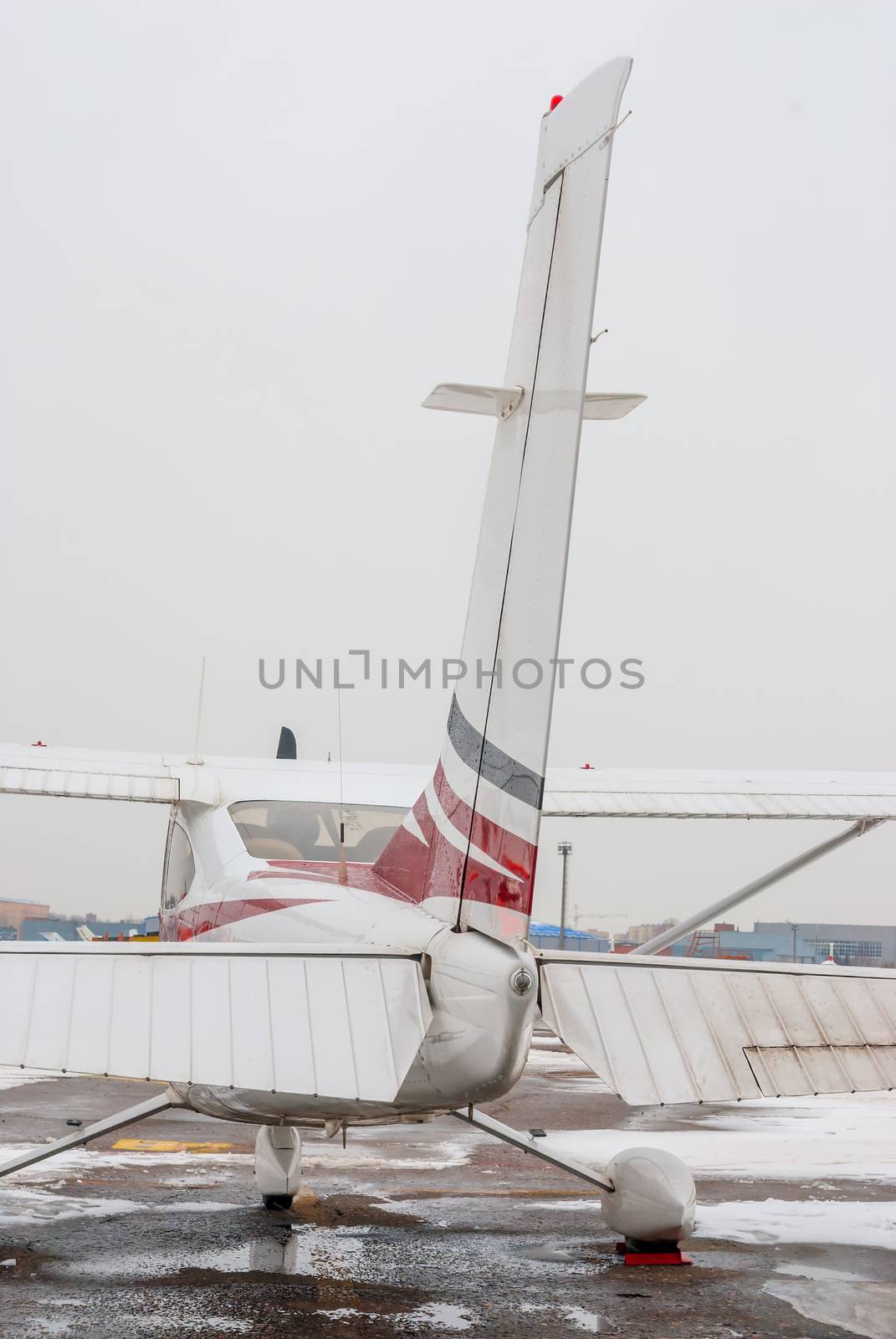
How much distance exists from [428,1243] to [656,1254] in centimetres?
114

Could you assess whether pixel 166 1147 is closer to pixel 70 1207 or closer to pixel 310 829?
pixel 70 1207

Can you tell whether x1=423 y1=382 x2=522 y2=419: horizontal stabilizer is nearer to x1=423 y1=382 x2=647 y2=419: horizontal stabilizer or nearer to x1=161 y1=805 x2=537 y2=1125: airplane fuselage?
x1=423 y1=382 x2=647 y2=419: horizontal stabilizer

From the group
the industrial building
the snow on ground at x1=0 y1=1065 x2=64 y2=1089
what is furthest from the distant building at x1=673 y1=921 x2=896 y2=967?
the snow on ground at x1=0 y1=1065 x2=64 y2=1089

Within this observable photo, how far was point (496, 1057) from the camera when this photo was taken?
3.94 m

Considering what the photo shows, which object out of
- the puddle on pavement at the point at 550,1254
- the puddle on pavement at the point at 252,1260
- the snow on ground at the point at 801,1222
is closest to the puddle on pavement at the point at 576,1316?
the puddle on pavement at the point at 550,1254

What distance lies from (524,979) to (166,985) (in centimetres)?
106

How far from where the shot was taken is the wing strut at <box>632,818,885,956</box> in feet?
22.4

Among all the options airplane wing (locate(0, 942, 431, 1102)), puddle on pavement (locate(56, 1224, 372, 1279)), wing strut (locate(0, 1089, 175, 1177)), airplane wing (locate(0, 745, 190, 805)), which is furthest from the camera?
airplane wing (locate(0, 745, 190, 805))

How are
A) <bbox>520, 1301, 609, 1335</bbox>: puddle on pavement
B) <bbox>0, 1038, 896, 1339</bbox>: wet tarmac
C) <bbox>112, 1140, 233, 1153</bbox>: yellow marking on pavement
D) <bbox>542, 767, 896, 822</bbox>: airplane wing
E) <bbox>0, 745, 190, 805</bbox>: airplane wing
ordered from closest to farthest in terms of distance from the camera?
<bbox>520, 1301, 609, 1335</bbox>: puddle on pavement → <bbox>0, 1038, 896, 1339</bbox>: wet tarmac → <bbox>0, 745, 190, 805</bbox>: airplane wing → <bbox>542, 767, 896, 822</bbox>: airplane wing → <bbox>112, 1140, 233, 1153</bbox>: yellow marking on pavement

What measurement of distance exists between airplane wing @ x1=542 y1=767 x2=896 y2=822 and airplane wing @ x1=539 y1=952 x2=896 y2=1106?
353 centimetres

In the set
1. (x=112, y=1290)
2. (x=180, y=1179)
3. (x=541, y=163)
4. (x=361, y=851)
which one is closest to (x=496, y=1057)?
(x=361, y=851)

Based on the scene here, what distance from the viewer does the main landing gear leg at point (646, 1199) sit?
6.07 m

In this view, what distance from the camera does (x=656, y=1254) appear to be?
6180 mm

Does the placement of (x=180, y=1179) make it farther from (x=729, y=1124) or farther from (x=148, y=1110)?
(x=729, y=1124)
